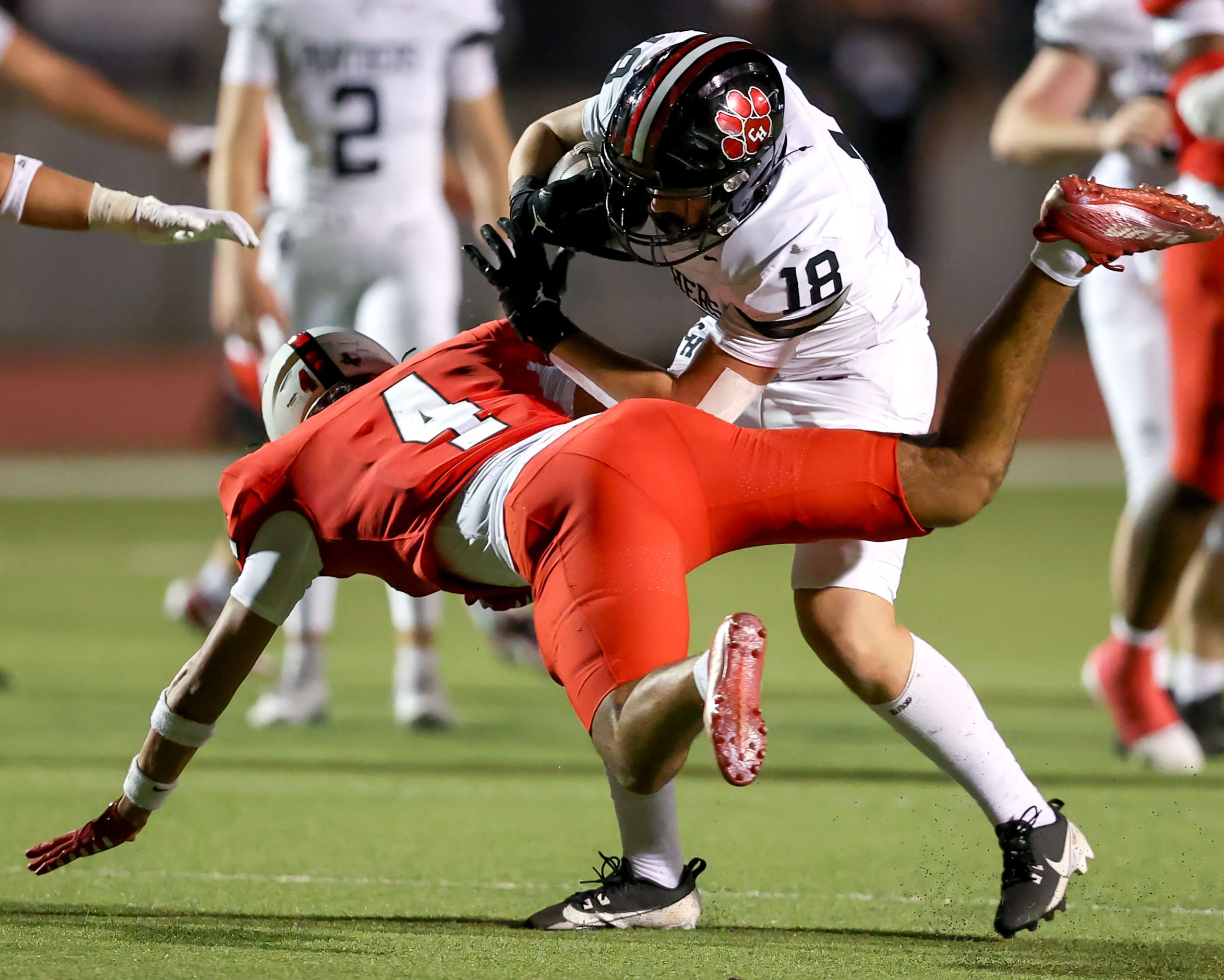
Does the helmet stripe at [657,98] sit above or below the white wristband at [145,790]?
above

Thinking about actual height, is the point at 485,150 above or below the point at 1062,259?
below

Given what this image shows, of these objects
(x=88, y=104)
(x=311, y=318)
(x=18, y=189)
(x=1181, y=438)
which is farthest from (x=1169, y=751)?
(x=88, y=104)

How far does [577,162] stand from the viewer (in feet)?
12.6

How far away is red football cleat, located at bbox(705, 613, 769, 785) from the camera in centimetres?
278

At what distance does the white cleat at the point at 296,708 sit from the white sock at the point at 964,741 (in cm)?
245

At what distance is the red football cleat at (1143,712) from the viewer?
16.4 ft

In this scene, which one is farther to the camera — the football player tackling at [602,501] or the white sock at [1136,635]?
the white sock at [1136,635]

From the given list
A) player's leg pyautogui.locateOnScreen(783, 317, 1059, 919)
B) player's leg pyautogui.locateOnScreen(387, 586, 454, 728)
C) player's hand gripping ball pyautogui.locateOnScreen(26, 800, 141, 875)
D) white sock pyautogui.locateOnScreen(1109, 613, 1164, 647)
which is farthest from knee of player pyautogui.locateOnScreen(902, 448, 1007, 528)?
player's leg pyautogui.locateOnScreen(387, 586, 454, 728)

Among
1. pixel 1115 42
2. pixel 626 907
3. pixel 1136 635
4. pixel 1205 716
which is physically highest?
pixel 1115 42

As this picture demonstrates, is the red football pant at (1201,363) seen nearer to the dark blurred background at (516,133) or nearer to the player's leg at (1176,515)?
the player's leg at (1176,515)

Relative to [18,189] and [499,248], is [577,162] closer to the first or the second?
[499,248]

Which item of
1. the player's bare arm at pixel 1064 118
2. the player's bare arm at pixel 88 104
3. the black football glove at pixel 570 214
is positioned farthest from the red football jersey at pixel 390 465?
the player's bare arm at pixel 88 104

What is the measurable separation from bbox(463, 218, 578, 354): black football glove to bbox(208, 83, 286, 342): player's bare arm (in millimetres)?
1959

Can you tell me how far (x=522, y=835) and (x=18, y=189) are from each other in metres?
1.72
